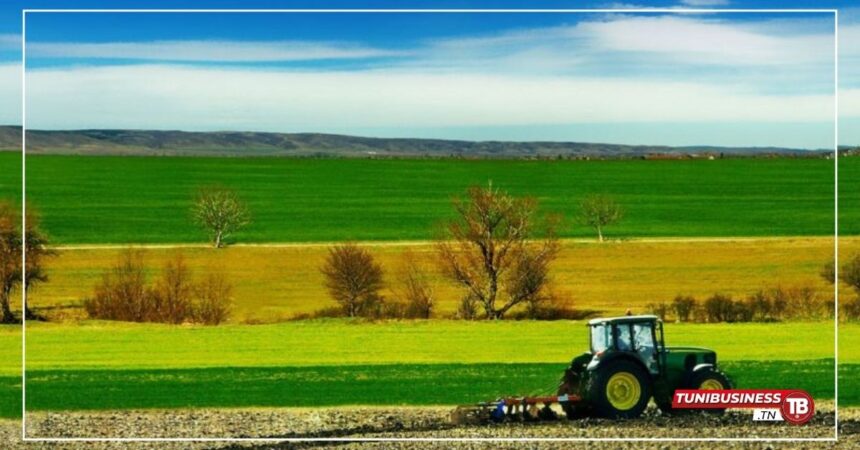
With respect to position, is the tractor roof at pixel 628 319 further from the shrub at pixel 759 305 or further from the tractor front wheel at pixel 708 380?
the shrub at pixel 759 305

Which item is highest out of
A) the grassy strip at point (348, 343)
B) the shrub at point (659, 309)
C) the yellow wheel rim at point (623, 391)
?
the shrub at point (659, 309)

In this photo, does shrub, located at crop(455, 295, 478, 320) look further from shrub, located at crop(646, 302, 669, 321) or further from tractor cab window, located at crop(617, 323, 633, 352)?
shrub, located at crop(646, 302, 669, 321)

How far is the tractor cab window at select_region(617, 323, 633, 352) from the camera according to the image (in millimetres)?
15461

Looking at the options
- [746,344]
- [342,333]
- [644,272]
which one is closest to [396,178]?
[342,333]

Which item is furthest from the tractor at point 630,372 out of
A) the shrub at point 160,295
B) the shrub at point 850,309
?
the shrub at point 160,295

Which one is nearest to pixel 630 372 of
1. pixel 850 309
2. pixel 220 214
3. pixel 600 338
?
pixel 600 338

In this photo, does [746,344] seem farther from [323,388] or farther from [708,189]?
[323,388]

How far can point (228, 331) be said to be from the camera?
53.9 ft

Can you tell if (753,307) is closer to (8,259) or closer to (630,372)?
(630,372)

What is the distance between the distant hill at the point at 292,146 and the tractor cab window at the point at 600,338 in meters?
1.82

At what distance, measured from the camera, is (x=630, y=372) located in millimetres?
15516

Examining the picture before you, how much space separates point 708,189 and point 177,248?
5.91m

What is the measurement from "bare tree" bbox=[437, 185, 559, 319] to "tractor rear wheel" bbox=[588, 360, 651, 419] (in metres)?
1.30

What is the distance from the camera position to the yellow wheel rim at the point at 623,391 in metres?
15.5
